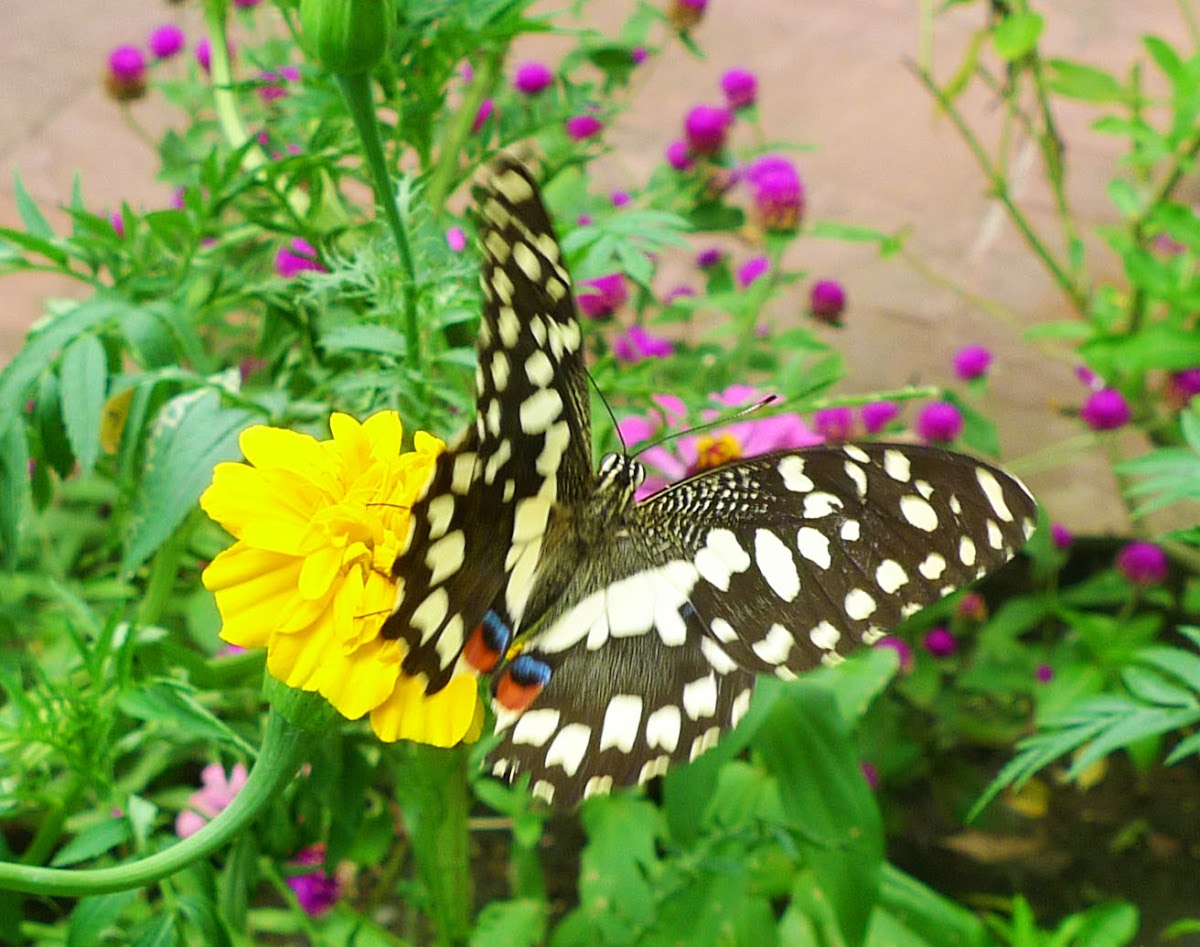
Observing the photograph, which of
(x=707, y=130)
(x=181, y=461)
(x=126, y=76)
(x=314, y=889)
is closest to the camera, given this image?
(x=181, y=461)

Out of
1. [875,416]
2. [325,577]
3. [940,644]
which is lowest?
[940,644]

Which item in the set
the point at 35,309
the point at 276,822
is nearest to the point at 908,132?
the point at 35,309

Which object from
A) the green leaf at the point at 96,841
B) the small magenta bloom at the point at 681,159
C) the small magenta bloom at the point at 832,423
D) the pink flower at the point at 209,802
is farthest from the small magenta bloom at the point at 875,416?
the green leaf at the point at 96,841

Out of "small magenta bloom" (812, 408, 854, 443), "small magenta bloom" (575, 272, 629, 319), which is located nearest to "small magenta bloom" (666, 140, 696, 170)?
"small magenta bloom" (575, 272, 629, 319)

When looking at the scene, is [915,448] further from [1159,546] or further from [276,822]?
[1159,546]

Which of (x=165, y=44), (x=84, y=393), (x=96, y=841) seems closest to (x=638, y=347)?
(x=84, y=393)

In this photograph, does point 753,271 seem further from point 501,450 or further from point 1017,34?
point 501,450

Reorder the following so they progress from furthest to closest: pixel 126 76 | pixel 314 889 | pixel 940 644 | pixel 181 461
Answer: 1. pixel 126 76
2. pixel 940 644
3. pixel 314 889
4. pixel 181 461
